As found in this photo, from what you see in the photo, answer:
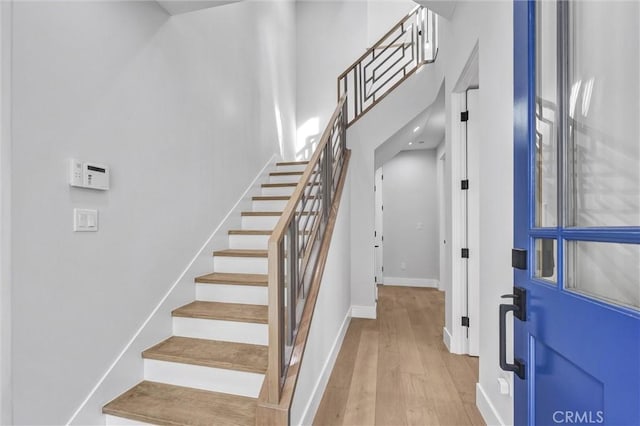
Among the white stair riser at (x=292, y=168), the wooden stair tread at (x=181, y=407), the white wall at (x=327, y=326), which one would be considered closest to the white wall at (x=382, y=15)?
the white stair riser at (x=292, y=168)

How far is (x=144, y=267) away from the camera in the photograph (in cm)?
200

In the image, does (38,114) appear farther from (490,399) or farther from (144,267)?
(490,399)

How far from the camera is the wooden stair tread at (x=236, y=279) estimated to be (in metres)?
2.28

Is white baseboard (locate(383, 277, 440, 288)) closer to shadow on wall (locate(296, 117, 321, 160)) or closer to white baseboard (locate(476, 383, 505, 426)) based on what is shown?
shadow on wall (locate(296, 117, 321, 160))

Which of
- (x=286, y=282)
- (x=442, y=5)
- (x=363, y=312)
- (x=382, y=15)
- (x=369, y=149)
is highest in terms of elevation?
(x=382, y=15)

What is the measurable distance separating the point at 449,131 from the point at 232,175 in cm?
218

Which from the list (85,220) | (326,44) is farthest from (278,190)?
(326,44)

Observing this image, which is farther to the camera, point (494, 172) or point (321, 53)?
point (321, 53)

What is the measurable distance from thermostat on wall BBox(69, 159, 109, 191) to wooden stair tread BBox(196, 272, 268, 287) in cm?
102

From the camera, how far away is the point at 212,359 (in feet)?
5.87

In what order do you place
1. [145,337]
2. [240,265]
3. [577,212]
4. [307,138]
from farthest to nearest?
[307,138] → [240,265] → [145,337] → [577,212]

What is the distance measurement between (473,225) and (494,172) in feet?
3.82

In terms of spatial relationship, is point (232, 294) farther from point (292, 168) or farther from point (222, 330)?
point (292, 168)

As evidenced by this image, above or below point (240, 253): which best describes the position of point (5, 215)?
above
